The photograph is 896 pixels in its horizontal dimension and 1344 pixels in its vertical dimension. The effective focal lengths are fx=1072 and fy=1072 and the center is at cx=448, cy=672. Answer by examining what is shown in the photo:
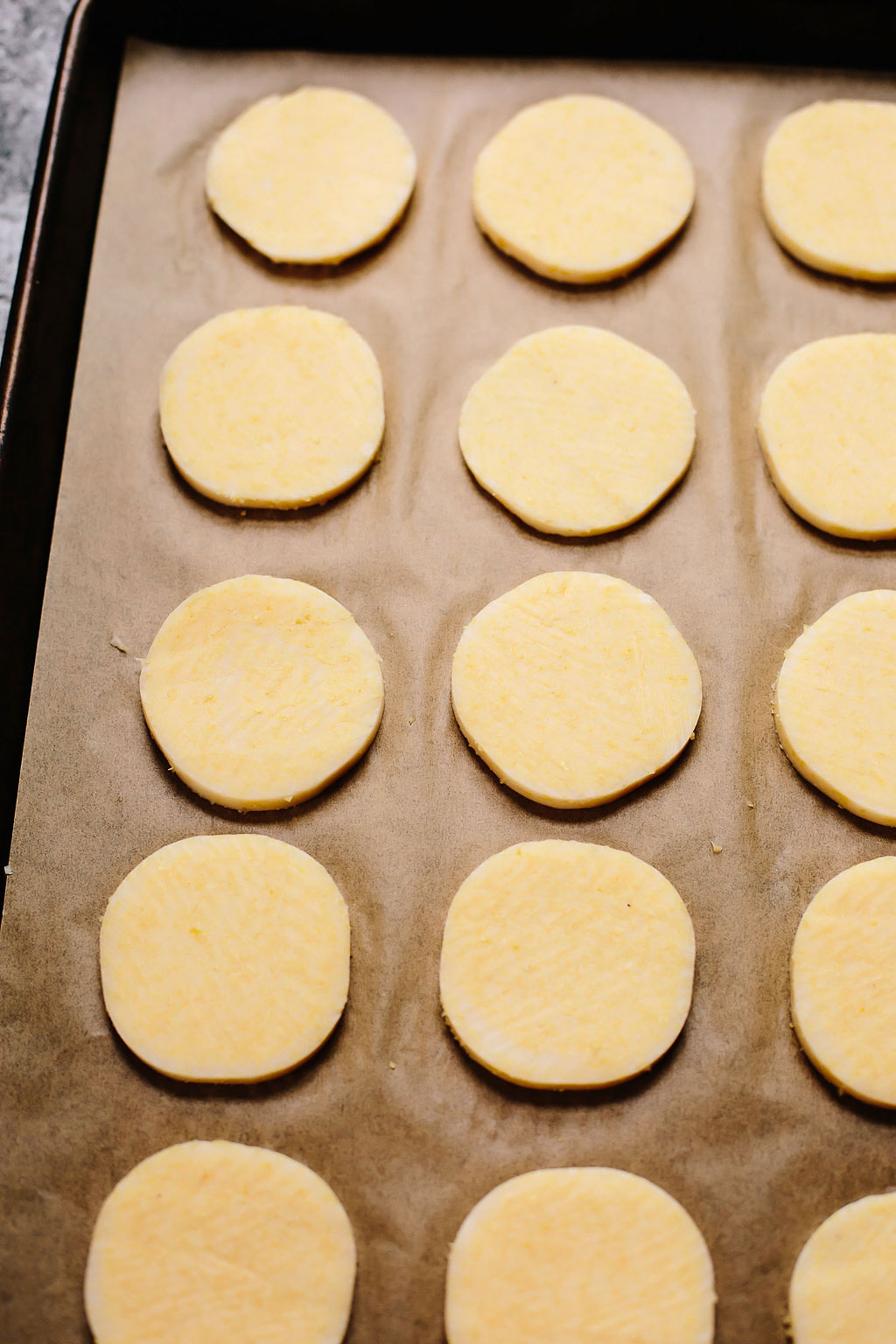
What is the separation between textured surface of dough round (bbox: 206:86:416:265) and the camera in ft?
5.64

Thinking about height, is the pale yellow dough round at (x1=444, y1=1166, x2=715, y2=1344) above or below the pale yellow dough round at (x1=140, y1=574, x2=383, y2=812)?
below

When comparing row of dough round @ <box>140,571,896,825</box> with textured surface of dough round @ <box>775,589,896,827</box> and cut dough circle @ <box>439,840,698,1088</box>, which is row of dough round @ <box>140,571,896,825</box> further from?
cut dough circle @ <box>439,840,698,1088</box>

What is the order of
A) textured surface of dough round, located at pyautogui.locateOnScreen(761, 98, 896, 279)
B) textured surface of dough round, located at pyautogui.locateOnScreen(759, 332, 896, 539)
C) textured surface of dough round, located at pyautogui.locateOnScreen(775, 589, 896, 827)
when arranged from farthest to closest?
textured surface of dough round, located at pyautogui.locateOnScreen(761, 98, 896, 279) < textured surface of dough round, located at pyautogui.locateOnScreen(759, 332, 896, 539) < textured surface of dough round, located at pyautogui.locateOnScreen(775, 589, 896, 827)

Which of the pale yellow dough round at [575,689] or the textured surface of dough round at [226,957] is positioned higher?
the pale yellow dough round at [575,689]

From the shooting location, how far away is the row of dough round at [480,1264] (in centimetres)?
118

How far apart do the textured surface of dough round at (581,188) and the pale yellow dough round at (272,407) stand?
33 cm

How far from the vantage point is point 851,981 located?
1326 millimetres

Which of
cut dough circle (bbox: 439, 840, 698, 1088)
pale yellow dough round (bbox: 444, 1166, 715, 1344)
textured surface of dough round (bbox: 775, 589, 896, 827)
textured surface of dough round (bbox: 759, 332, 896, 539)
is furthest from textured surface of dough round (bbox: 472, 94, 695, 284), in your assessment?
pale yellow dough round (bbox: 444, 1166, 715, 1344)

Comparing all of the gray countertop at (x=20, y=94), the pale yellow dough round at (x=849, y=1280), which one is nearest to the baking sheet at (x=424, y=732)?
the pale yellow dough round at (x=849, y=1280)

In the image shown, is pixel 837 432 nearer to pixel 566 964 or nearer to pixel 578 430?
pixel 578 430

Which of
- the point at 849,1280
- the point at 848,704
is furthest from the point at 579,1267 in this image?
the point at 848,704

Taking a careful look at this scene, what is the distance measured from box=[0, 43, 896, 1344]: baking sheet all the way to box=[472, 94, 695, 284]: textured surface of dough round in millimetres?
44

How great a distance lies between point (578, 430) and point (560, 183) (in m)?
0.46

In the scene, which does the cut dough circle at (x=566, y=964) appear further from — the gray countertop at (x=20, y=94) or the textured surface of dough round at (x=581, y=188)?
the gray countertop at (x=20, y=94)
